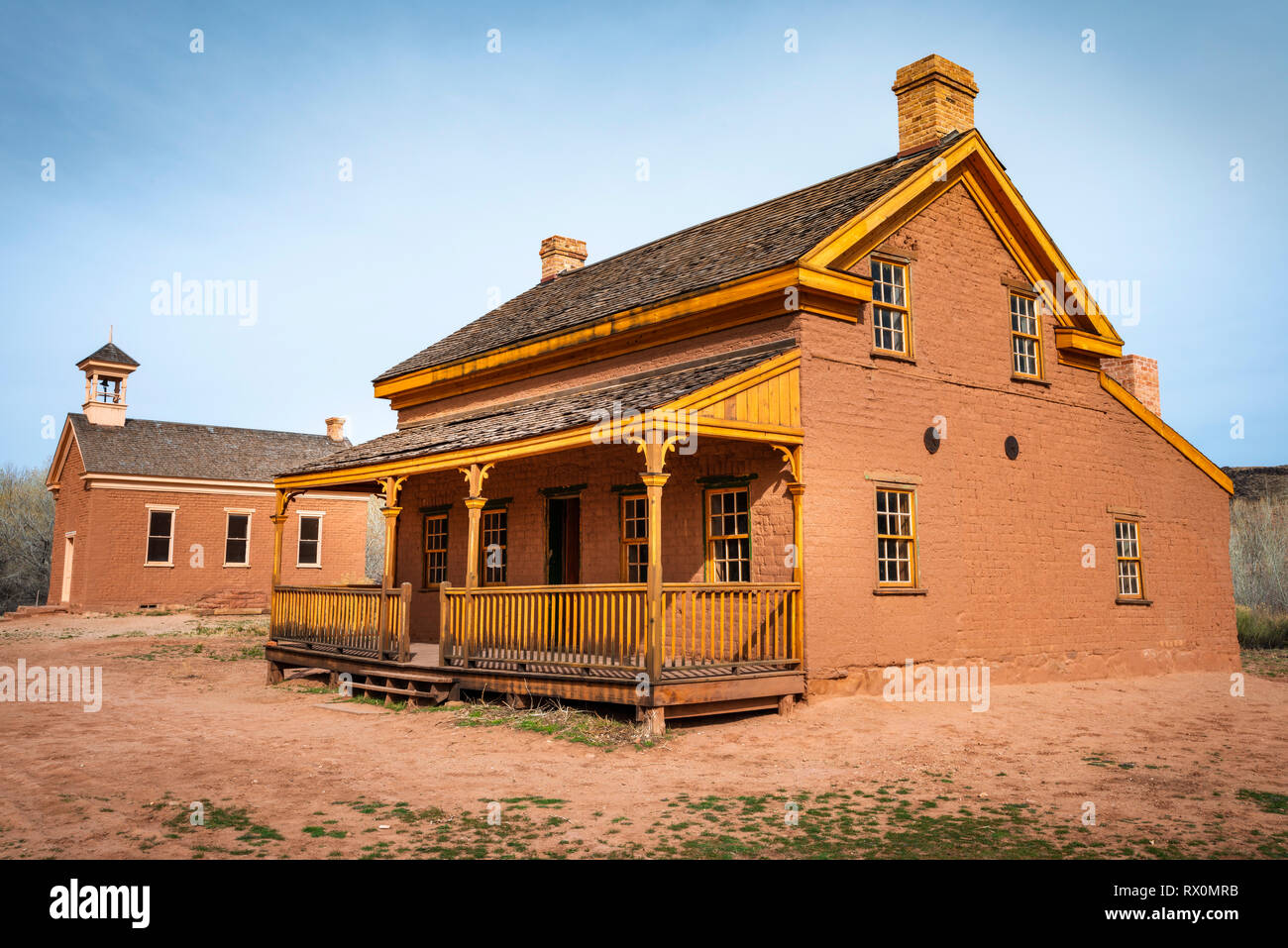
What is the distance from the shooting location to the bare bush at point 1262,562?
114ft

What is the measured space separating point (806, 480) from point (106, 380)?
99.8ft

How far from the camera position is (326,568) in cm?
3538

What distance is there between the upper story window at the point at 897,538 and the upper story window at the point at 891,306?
2077 millimetres

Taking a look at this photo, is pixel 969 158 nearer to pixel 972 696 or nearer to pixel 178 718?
pixel 972 696

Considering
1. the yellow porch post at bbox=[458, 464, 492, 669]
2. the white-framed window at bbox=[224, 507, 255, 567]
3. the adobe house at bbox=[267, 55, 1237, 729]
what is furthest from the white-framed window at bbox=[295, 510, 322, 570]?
the yellow porch post at bbox=[458, 464, 492, 669]

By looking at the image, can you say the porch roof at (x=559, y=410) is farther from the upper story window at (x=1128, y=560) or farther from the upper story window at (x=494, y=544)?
the upper story window at (x=1128, y=560)

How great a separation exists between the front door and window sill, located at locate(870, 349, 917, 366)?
1168 inches

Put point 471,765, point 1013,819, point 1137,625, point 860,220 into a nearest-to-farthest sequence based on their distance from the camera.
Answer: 1. point 1013,819
2. point 471,765
3. point 860,220
4. point 1137,625

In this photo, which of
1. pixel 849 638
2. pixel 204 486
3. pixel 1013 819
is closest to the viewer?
pixel 1013 819

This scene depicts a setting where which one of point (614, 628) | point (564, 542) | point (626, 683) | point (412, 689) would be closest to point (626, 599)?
point (626, 683)

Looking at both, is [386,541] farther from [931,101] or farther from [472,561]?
[931,101]

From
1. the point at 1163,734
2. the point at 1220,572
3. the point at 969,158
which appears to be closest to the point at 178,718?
the point at 1163,734

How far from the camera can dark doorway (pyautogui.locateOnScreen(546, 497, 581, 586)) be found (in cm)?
1622

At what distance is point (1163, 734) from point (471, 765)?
301 inches
